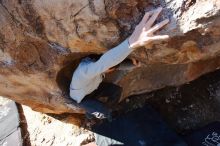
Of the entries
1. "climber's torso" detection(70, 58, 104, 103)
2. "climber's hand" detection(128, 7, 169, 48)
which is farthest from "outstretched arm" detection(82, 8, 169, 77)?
"climber's torso" detection(70, 58, 104, 103)

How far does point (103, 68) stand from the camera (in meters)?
1.66

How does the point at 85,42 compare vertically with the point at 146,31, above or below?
above

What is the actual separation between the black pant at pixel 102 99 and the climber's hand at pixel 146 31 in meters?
0.57

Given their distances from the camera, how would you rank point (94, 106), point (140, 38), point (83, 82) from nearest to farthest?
point (140, 38)
point (83, 82)
point (94, 106)

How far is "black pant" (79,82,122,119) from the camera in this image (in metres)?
1.99

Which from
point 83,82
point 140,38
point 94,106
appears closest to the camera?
point 140,38

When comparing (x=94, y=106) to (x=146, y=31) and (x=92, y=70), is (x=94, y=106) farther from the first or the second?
(x=146, y=31)

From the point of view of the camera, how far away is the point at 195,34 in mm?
Result: 1503

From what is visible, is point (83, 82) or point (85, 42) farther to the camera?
Result: point (83, 82)

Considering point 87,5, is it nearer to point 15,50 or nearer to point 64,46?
point 64,46

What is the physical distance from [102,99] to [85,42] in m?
0.46

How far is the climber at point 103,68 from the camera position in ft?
4.84

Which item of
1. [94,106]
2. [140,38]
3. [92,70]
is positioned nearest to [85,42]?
[92,70]

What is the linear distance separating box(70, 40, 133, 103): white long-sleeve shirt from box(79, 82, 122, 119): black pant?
0.16 feet
